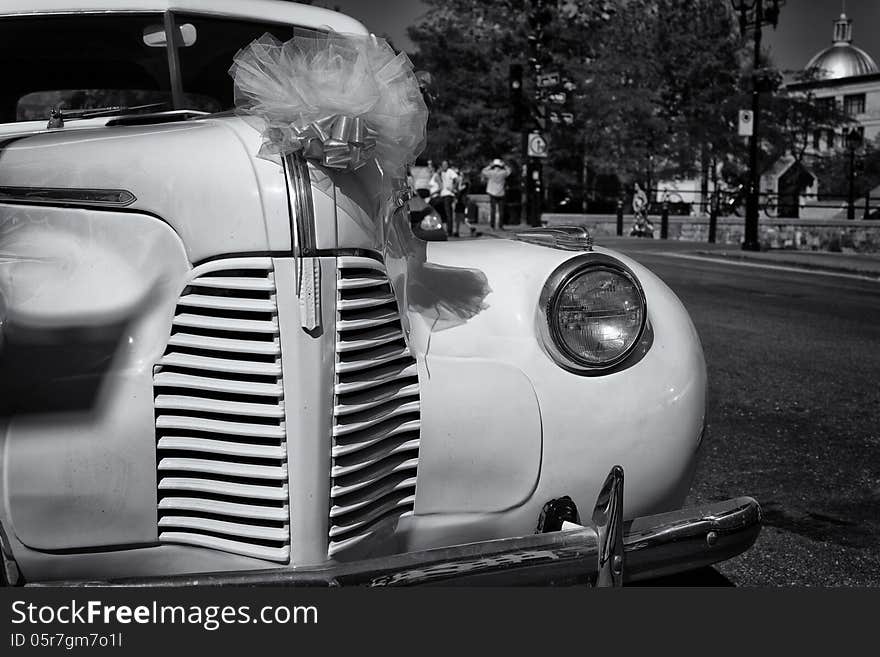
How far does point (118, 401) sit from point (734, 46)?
30.6m

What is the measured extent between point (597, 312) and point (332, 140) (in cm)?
80

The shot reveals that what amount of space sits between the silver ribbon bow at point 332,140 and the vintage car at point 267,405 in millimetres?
31

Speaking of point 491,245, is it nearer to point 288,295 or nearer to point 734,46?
point 288,295

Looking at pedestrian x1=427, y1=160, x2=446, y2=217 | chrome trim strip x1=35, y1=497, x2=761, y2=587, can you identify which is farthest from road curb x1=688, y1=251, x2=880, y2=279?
chrome trim strip x1=35, y1=497, x2=761, y2=587

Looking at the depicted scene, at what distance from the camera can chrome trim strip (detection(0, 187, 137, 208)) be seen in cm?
193

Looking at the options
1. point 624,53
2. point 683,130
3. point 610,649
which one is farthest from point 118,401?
point 624,53

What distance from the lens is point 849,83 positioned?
5538cm

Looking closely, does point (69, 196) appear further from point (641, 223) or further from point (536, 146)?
point (641, 223)

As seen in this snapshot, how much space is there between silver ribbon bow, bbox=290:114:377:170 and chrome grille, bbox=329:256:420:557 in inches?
7.8

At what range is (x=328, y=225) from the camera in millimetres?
1848

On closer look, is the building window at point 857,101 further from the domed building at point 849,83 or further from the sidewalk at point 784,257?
the sidewalk at point 784,257

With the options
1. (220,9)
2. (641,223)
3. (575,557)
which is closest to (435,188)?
(641,223)

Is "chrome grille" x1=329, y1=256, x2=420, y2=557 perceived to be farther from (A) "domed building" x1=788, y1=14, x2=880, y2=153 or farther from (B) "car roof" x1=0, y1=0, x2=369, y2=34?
(A) "domed building" x1=788, y1=14, x2=880, y2=153

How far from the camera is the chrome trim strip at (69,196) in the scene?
6.33 feet
